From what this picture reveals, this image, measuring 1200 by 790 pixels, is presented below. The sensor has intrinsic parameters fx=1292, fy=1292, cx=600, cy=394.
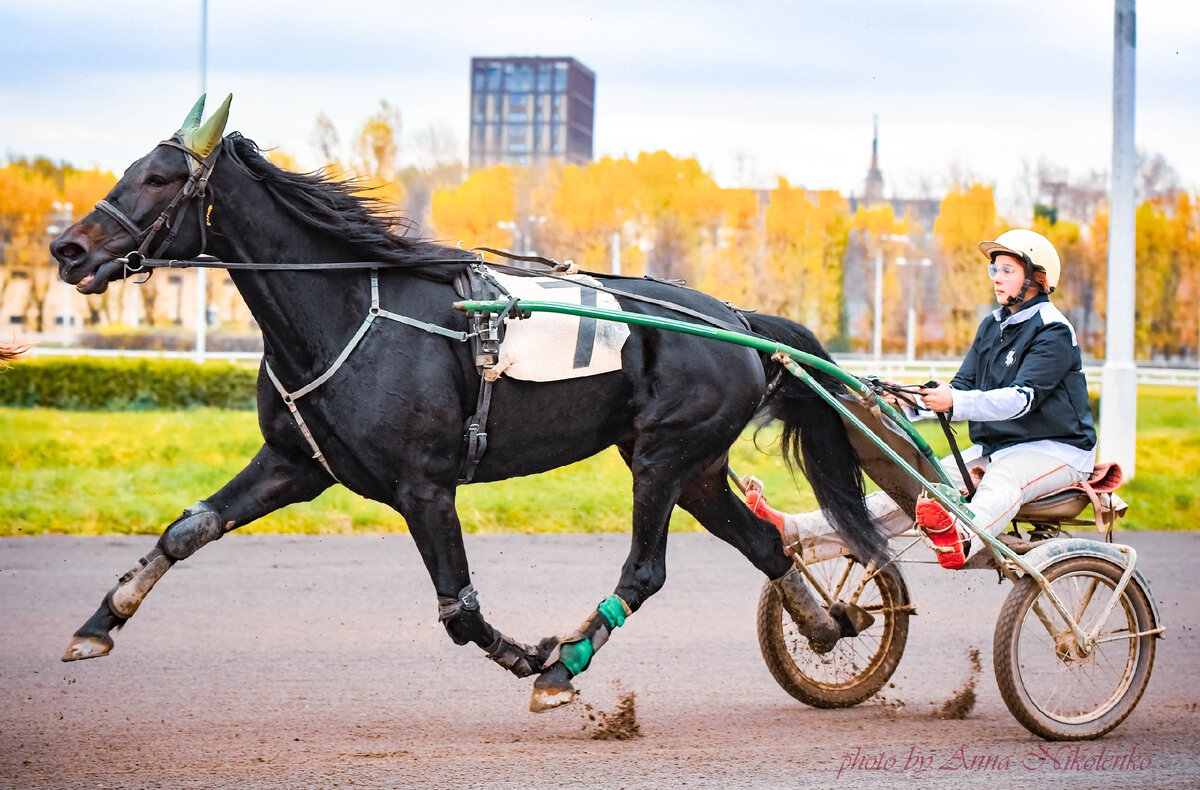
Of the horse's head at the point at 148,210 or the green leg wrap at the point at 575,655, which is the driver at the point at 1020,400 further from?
the horse's head at the point at 148,210

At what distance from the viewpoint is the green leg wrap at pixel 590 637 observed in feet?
13.8

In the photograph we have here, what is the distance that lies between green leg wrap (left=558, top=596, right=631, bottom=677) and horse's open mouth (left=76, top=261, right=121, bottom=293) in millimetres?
1825

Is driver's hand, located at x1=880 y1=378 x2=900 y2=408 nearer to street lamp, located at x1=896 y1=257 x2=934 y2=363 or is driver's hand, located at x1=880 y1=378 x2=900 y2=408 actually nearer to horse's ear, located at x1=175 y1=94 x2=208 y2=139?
horse's ear, located at x1=175 y1=94 x2=208 y2=139

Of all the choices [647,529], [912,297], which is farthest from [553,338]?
[912,297]

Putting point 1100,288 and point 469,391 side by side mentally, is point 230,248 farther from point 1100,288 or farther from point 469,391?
point 1100,288

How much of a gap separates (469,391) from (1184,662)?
11.3 feet

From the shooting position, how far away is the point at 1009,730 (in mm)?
4527

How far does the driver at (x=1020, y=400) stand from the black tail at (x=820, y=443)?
0.56 feet

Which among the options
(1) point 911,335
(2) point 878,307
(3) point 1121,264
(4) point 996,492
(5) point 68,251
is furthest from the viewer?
(1) point 911,335

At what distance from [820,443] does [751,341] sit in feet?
2.45

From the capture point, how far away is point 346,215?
4.30 meters

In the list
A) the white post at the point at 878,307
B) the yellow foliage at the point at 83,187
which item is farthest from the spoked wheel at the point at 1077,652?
the white post at the point at 878,307

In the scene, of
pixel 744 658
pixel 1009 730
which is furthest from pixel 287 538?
pixel 1009 730

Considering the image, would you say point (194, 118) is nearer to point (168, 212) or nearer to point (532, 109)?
point (168, 212)
